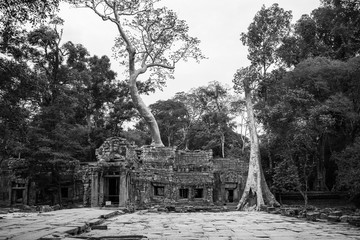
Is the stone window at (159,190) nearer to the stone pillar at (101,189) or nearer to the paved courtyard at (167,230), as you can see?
the stone pillar at (101,189)

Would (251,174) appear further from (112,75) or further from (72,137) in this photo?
(112,75)

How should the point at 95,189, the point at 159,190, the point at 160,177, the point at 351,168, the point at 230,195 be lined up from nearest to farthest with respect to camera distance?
1. the point at 351,168
2. the point at 95,189
3. the point at 160,177
4. the point at 159,190
5. the point at 230,195

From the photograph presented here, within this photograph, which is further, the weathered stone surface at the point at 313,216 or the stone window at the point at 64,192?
the stone window at the point at 64,192

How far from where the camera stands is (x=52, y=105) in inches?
974

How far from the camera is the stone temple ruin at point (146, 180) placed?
21.4m

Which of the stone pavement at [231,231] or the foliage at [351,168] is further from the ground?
the foliage at [351,168]

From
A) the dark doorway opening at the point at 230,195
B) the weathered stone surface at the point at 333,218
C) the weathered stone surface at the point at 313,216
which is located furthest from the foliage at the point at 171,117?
the weathered stone surface at the point at 333,218

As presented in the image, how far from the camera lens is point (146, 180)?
24.0 m

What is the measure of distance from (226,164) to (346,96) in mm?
10188

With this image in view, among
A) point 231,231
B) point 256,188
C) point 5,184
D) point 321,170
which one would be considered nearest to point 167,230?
point 231,231

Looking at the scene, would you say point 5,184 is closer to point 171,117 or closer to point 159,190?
point 159,190

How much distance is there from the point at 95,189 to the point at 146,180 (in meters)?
4.05

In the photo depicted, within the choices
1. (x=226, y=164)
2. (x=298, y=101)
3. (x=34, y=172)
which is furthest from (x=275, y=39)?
(x=34, y=172)

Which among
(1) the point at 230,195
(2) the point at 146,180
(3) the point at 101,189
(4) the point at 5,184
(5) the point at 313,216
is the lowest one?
(1) the point at 230,195
